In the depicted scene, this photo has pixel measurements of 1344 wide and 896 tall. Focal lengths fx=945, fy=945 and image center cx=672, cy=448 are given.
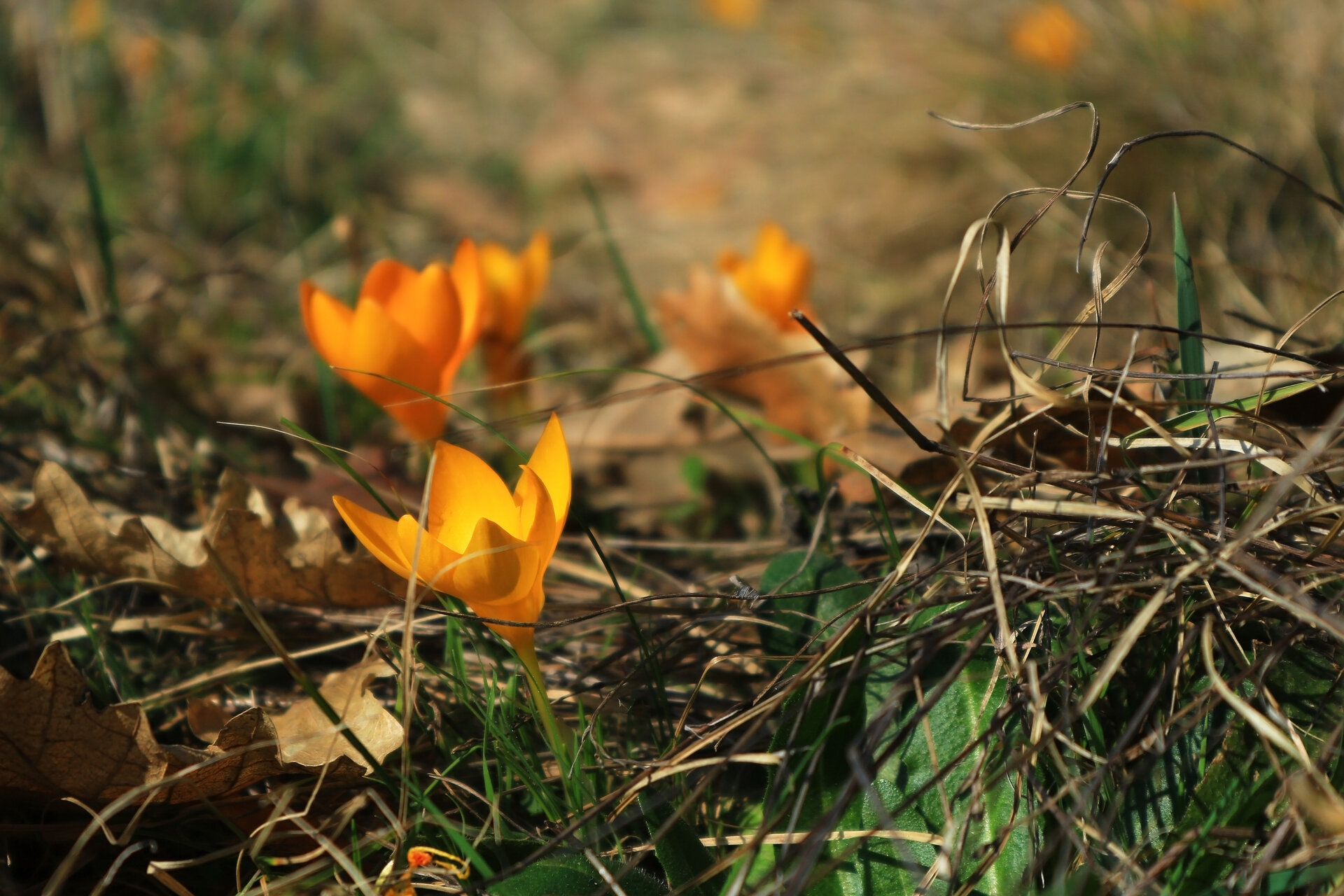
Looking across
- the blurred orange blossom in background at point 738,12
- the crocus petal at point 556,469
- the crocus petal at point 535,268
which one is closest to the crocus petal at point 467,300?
the crocus petal at point 535,268

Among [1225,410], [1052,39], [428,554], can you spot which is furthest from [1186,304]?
→ [1052,39]

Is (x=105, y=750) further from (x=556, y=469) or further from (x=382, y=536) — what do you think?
(x=556, y=469)

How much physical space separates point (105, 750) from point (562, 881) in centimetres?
51

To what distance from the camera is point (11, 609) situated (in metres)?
1.29

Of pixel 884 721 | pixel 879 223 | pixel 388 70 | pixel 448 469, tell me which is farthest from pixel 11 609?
pixel 388 70

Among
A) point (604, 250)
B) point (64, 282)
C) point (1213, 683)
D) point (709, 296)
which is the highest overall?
point (1213, 683)

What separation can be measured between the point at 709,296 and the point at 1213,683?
1.24 meters

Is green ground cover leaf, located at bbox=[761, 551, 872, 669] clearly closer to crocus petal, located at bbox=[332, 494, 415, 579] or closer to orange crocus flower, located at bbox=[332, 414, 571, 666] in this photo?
orange crocus flower, located at bbox=[332, 414, 571, 666]

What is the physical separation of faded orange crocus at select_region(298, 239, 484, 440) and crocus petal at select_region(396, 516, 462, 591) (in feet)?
1.46

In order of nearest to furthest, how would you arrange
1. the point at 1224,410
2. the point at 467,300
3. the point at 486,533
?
the point at 486,533 → the point at 1224,410 → the point at 467,300

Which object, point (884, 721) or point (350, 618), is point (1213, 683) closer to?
point (884, 721)

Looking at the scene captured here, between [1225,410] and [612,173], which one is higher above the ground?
[1225,410]

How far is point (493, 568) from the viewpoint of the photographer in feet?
2.70

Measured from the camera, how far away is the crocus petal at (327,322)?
4.16 feet
